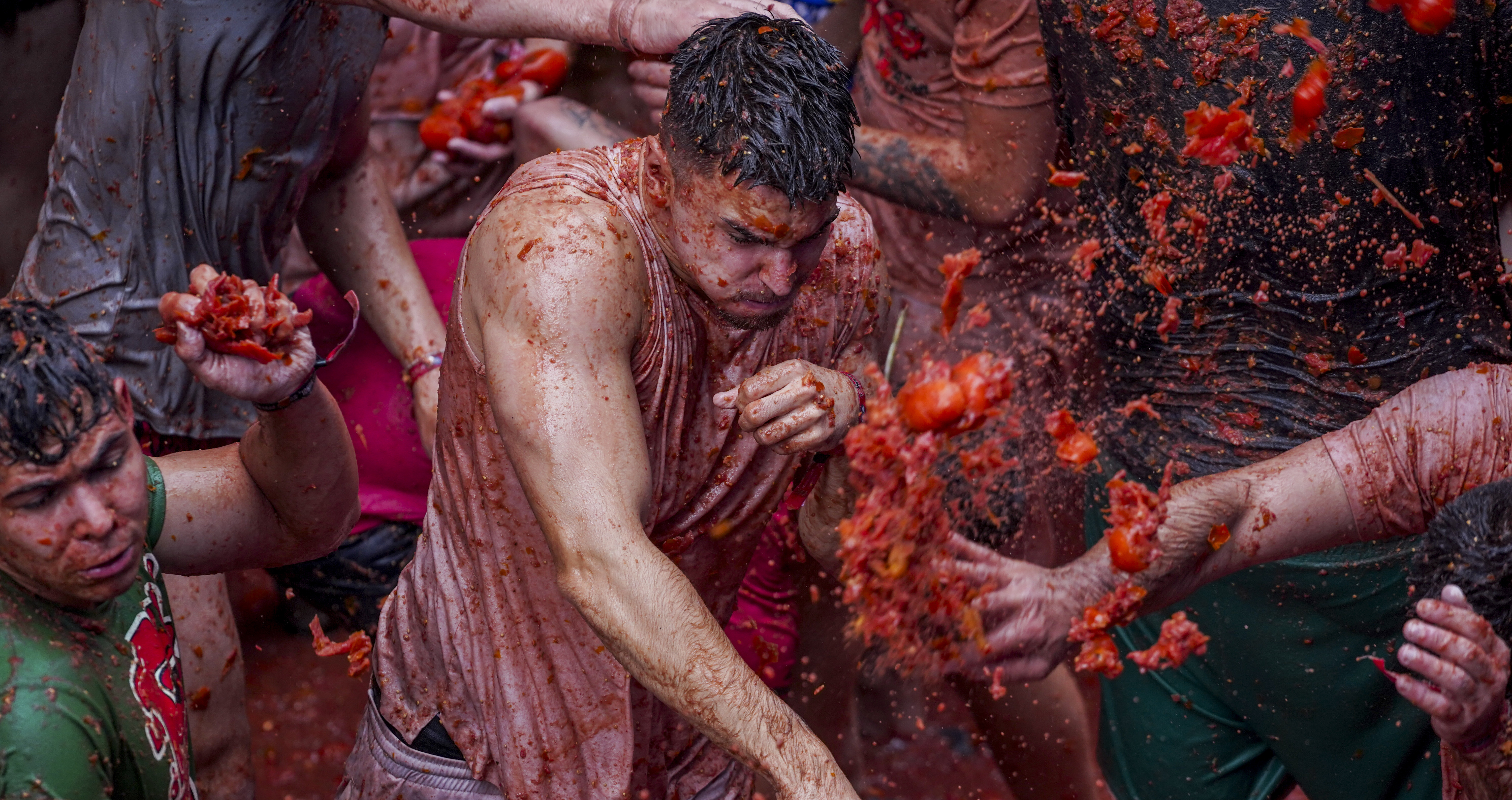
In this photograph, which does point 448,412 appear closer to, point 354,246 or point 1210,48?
point 354,246

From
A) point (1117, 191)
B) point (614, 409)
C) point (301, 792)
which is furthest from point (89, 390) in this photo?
point (301, 792)

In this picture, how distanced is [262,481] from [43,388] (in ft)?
1.76

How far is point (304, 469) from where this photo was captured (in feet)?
7.73

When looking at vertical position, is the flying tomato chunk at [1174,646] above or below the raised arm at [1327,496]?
below

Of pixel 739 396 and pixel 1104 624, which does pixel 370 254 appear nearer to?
pixel 739 396

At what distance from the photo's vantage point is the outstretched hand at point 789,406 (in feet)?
6.26

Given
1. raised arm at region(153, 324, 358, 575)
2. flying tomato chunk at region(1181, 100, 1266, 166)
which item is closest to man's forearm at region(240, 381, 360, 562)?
raised arm at region(153, 324, 358, 575)

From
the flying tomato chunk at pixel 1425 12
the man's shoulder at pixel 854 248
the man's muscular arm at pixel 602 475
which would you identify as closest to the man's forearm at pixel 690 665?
the man's muscular arm at pixel 602 475

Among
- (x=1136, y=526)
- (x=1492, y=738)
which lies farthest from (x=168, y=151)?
(x=1492, y=738)

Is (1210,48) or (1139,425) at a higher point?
(1210,48)

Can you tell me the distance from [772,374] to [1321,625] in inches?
57.5

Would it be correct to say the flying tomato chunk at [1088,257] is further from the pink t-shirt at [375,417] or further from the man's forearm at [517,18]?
the pink t-shirt at [375,417]

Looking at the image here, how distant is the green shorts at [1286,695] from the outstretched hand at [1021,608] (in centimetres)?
58

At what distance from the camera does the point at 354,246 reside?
10.9 feet
